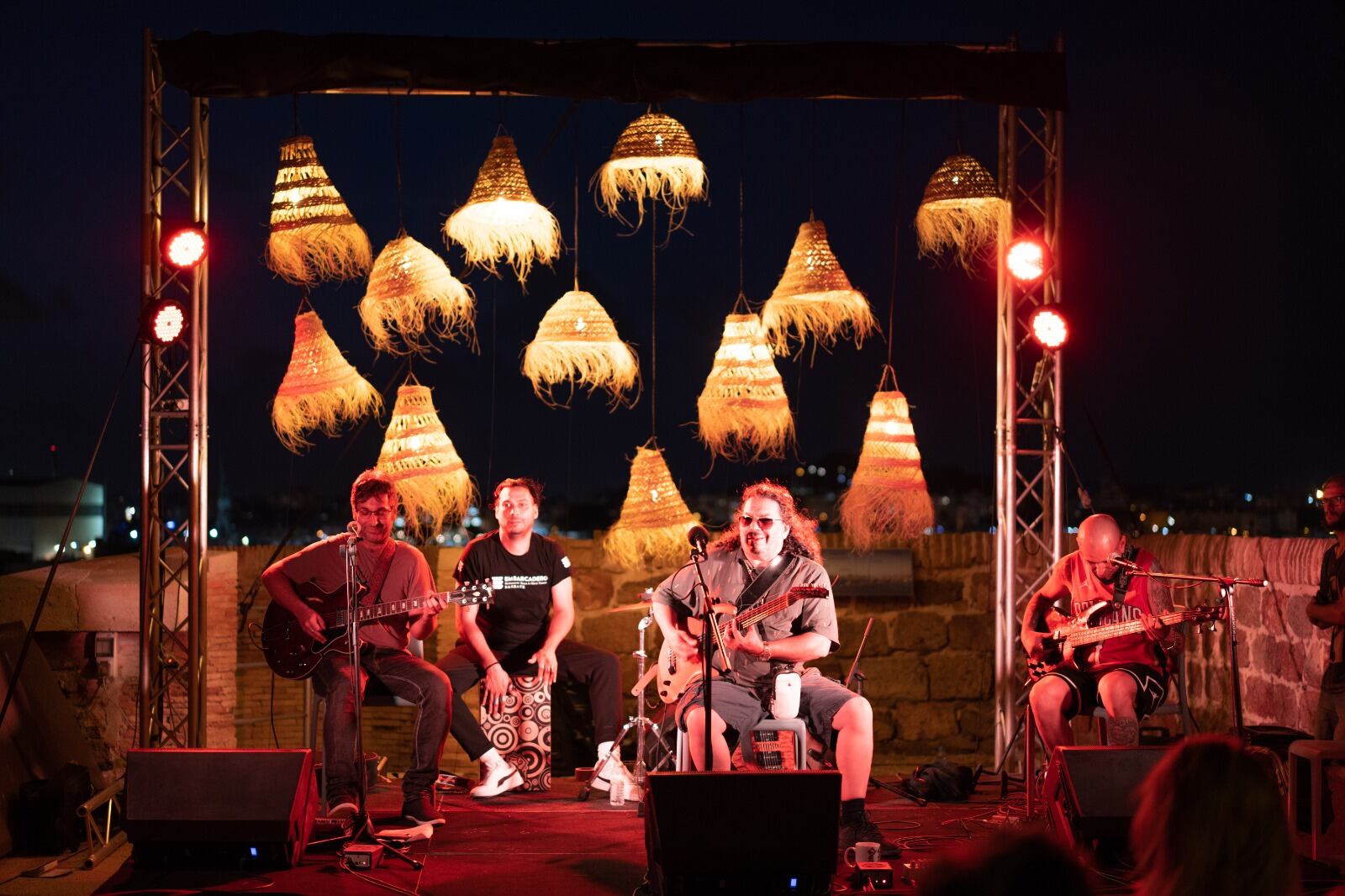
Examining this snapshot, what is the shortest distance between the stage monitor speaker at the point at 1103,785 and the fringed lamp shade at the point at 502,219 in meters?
3.84

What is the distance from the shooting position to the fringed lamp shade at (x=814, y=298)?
7465 millimetres

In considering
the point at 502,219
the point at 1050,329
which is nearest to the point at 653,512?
the point at 502,219

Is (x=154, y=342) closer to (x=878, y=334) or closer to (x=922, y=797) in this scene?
(x=878, y=334)

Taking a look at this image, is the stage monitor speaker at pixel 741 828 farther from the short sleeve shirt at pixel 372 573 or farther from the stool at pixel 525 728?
the stool at pixel 525 728

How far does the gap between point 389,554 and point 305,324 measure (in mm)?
1675

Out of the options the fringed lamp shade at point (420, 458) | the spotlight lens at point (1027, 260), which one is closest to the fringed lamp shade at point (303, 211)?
the fringed lamp shade at point (420, 458)

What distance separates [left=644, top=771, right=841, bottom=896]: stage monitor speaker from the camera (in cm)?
481

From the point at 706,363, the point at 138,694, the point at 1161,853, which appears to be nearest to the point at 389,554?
the point at 138,694

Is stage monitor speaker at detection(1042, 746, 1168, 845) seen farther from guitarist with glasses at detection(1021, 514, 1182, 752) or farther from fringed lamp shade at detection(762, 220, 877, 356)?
fringed lamp shade at detection(762, 220, 877, 356)

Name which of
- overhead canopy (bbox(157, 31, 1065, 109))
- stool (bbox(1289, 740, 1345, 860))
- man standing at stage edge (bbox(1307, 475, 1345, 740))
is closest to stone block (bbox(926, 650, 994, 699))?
man standing at stage edge (bbox(1307, 475, 1345, 740))

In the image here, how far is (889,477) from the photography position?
7688 millimetres

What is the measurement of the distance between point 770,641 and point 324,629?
210cm

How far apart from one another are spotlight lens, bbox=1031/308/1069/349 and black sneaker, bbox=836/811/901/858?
9.46 feet

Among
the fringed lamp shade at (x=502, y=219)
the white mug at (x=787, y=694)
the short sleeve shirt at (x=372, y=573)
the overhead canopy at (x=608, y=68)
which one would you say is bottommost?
the white mug at (x=787, y=694)
